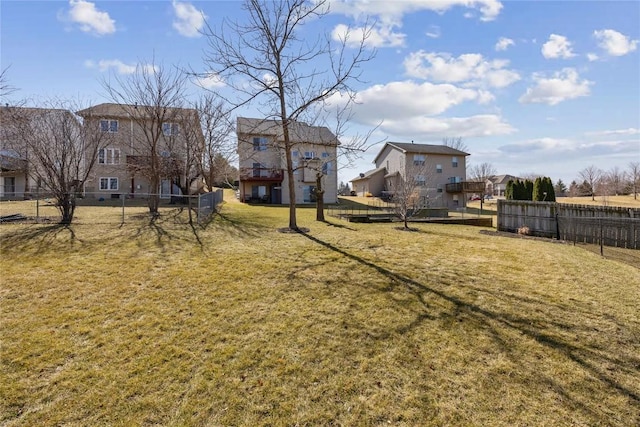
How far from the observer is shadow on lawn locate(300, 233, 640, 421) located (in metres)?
3.07

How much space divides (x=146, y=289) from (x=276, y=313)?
2.58 meters

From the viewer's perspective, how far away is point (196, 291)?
5.33 meters

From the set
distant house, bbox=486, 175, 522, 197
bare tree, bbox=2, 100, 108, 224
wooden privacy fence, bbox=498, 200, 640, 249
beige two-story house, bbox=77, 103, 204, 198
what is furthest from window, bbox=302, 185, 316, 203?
distant house, bbox=486, 175, 522, 197

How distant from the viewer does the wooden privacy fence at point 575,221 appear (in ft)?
37.2

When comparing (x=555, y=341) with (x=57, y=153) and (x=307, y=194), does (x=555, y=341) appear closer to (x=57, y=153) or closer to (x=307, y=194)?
(x=57, y=153)

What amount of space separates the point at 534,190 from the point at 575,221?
28.9 feet

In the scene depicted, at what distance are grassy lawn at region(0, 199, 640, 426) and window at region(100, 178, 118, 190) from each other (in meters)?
23.9

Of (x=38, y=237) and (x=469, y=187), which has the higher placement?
(x=469, y=187)

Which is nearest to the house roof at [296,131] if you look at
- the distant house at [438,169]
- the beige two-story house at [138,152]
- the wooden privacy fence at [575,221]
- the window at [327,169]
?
the window at [327,169]

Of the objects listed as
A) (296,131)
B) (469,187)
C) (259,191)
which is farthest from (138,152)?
(469,187)

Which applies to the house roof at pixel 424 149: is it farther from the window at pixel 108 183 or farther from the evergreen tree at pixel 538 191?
the window at pixel 108 183

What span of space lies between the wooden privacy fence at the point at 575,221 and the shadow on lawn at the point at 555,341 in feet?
28.4

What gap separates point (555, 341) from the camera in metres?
3.91

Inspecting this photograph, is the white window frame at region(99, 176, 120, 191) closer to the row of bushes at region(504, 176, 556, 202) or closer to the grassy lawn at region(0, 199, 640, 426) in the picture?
the grassy lawn at region(0, 199, 640, 426)
